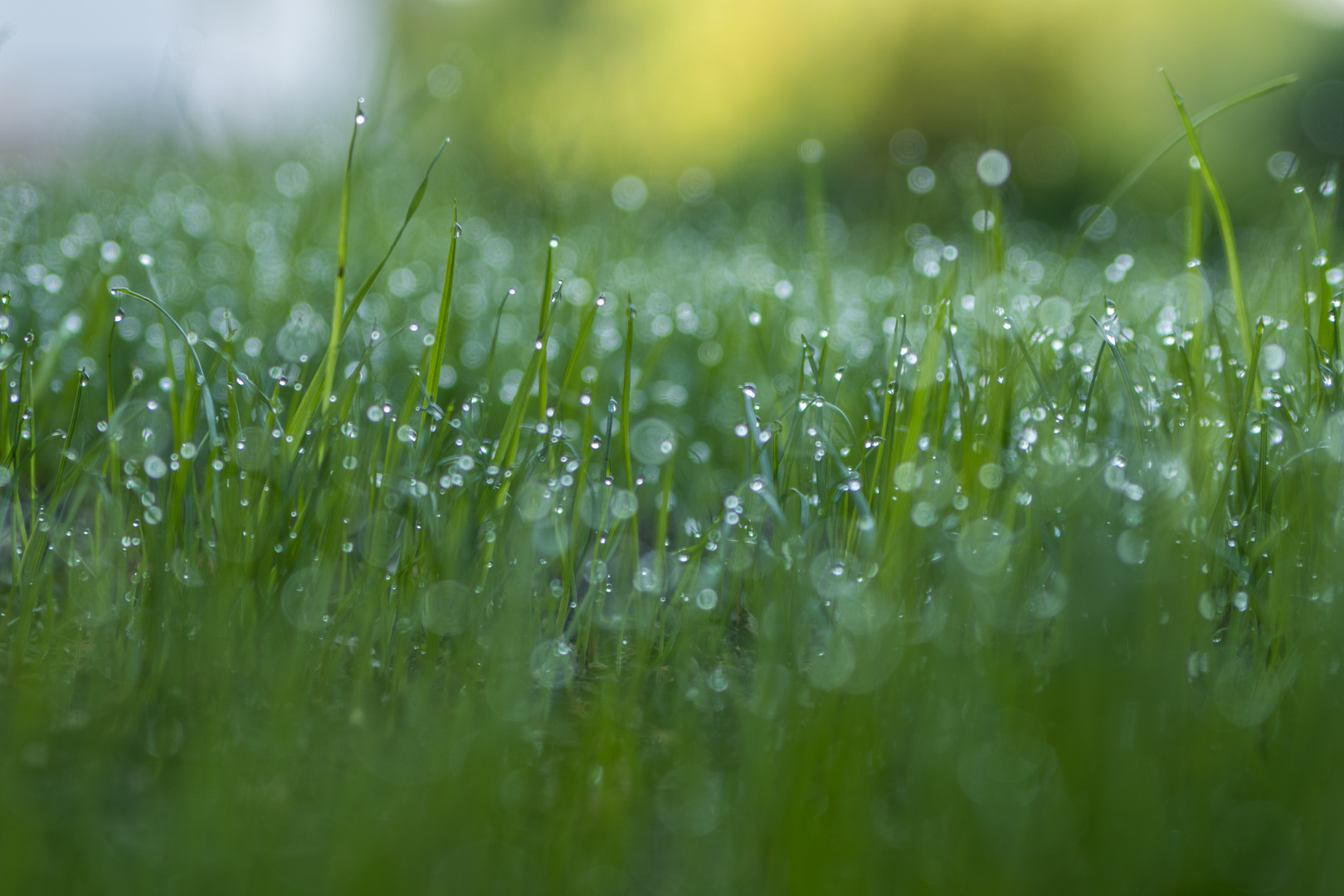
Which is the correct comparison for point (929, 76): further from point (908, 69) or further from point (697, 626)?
point (697, 626)

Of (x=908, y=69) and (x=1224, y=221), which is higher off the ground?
(x=908, y=69)

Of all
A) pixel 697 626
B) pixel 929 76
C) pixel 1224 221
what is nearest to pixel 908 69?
pixel 929 76

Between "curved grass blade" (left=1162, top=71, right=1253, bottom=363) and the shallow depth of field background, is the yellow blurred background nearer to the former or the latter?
the shallow depth of field background

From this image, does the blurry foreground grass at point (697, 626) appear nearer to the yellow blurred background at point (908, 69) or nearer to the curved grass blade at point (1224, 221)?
the curved grass blade at point (1224, 221)

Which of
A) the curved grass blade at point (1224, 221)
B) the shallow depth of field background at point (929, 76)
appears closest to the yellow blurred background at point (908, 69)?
the shallow depth of field background at point (929, 76)

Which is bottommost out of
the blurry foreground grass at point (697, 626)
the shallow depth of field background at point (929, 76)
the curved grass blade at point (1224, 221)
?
the blurry foreground grass at point (697, 626)

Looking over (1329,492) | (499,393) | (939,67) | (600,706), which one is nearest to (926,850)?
(600,706)
